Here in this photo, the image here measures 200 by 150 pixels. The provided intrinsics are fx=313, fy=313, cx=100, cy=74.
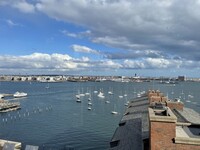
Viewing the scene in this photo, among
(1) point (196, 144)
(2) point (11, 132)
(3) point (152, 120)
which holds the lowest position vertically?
(2) point (11, 132)

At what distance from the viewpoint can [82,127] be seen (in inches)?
3430

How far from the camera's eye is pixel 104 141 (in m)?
67.6

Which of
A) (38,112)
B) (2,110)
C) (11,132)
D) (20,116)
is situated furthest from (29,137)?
(2,110)

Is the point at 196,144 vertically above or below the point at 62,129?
above

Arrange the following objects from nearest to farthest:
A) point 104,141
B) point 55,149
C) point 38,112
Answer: point 55,149
point 104,141
point 38,112

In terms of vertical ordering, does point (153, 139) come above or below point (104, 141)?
above

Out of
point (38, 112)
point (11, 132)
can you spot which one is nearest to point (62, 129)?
point (11, 132)

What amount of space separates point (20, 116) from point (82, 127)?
3558cm

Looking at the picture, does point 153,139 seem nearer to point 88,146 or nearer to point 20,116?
point 88,146

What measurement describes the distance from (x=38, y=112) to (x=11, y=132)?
42.5m

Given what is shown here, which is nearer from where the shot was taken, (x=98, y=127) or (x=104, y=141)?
(x=104, y=141)

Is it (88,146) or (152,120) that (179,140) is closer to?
(152,120)

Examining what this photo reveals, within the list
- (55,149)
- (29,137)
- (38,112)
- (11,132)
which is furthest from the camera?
(38,112)

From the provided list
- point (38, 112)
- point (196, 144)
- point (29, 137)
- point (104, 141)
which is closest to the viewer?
point (196, 144)
